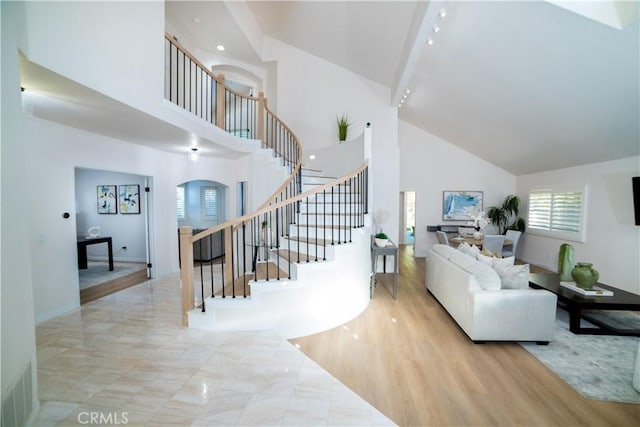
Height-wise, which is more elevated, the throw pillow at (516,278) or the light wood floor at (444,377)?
the throw pillow at (516,278)

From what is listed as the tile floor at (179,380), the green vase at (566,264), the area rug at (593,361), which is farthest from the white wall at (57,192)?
the green vase at (566,264)

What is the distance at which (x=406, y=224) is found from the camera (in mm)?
10086

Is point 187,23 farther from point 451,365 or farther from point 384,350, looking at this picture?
point 451,365

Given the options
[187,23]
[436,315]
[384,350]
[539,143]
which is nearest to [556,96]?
[539,143]

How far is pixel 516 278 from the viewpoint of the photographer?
3104 mm

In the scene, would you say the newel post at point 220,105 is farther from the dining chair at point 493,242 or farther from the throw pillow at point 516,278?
the dining chair at point 493,242

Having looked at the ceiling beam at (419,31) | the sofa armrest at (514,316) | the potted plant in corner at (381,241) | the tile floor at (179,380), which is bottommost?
the tile floor at (179,380)

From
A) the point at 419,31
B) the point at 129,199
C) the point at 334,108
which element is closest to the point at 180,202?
the point at 129,199

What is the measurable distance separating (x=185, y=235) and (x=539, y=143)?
252 inches

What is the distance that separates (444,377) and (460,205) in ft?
20.3

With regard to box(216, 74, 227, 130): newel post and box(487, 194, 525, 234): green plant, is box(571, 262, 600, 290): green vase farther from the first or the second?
box(216, 74, 227, 130): newel post

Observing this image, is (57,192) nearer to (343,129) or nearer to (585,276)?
(343,129)

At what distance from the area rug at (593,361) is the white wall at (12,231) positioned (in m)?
3.95

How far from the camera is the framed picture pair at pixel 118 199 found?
6238 millimetres
